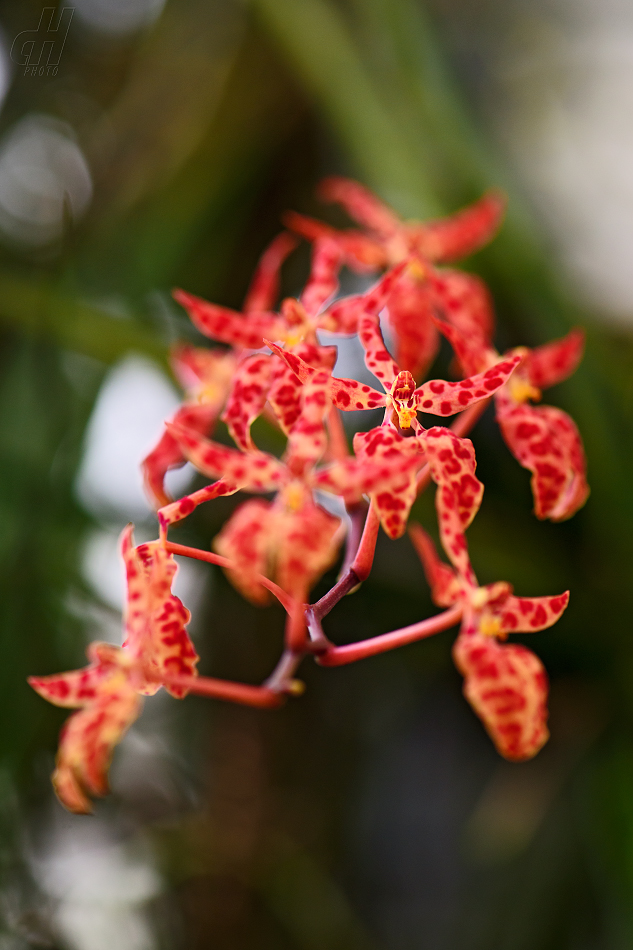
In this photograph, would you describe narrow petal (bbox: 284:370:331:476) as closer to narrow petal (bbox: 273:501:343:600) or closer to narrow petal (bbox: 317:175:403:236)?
narrow petal (bbox: 273:501:343:600)

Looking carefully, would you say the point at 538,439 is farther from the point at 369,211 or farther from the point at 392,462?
the point at 369,211

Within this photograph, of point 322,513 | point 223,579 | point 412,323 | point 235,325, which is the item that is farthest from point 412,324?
point 223,579

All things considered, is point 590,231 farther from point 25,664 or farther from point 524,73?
point 25,664

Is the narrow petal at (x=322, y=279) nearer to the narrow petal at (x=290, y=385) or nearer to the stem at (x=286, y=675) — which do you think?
the narrow petal at (x=290, y=385)

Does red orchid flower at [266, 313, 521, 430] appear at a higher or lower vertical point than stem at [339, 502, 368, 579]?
higher

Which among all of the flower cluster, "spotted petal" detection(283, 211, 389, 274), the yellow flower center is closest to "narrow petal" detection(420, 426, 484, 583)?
the flower cluster

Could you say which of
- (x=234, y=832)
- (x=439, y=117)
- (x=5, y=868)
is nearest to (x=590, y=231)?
(x=439, y=117)

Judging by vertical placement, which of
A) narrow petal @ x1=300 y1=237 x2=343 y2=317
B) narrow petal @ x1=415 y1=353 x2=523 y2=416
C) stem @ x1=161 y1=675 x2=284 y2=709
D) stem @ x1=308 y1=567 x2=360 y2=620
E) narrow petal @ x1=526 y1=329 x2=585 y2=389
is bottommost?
stem @ x1=161 y1=675 x2=284 y2=709
